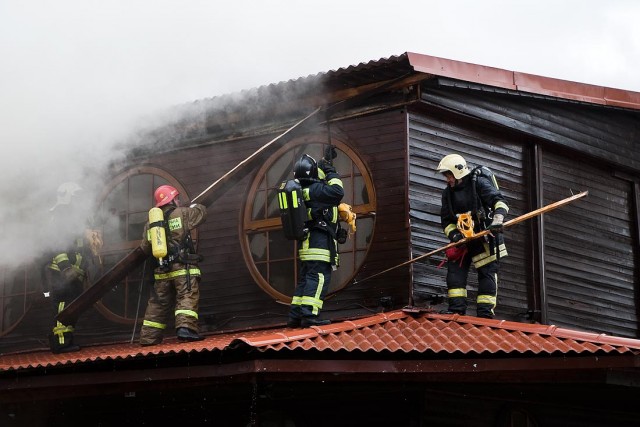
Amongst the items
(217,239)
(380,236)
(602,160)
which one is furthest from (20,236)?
(602,160)

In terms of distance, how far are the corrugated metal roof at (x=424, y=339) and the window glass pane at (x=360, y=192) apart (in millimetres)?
1702

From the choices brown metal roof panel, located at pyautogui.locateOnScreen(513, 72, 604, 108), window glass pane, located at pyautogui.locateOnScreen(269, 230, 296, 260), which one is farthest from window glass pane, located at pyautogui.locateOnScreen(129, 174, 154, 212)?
brown metal roof panel, located at pyautogui.locateOnScreen(513, 72, 604, 108)

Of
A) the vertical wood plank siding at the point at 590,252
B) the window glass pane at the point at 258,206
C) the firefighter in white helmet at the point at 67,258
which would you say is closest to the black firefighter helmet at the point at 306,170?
the window glass pane at the point at 258,206

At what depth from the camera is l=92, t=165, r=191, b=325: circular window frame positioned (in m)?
14.4

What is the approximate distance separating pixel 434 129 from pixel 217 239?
3011mm

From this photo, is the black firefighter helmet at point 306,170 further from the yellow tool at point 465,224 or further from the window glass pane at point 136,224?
the window glass pane at point 136,224

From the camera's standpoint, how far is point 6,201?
15789 millimetres

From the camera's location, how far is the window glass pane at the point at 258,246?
44.8 feet

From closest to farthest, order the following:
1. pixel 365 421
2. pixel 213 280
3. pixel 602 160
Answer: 1. pixel 365 421
2. pixel 213 280
3. pixel 602 160

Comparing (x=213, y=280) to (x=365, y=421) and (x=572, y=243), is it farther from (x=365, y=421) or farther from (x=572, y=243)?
(x=572, y=243)

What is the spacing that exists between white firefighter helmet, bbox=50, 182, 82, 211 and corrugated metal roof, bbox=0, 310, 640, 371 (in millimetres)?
3220

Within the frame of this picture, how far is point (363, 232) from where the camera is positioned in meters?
13.0

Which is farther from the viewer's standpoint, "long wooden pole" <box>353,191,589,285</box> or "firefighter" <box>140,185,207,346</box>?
"firefighter" <box>140,185,207,346</box>

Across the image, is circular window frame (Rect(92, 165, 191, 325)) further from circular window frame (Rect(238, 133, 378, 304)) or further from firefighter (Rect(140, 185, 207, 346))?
firefighter (Rect(140, 185, 207, 346))
